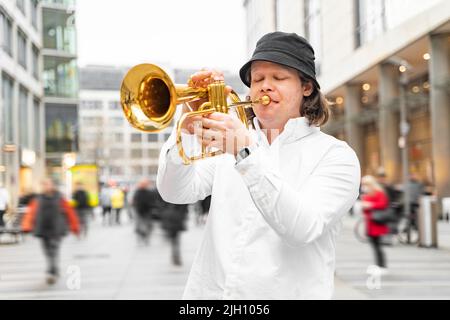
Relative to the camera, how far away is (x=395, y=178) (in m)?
19.4

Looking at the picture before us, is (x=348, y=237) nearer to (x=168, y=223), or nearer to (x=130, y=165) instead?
(x=168, y=223)

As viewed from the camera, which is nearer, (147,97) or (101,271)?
(147,97)

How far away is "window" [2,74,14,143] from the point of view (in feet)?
34.2

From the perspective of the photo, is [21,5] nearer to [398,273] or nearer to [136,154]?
[398,273]

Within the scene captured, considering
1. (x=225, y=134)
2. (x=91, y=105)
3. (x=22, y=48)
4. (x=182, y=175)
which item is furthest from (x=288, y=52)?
(x=91, y=105)

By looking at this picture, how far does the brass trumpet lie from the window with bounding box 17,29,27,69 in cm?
771

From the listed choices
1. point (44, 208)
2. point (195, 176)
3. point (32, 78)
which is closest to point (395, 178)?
point (32, 78)

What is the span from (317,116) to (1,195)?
40.4 feet

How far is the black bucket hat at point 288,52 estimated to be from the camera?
1.47 meters

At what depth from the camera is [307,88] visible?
1.61 m

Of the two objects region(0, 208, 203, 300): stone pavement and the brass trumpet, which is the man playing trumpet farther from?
region(0, 208, 203, 300): stone pavement

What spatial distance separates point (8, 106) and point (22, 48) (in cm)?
145

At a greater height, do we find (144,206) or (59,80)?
(59,80)

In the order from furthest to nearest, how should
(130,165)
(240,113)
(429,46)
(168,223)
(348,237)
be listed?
(130,165) → (429,46) → (348,237) → (168,223) → (240,113)
